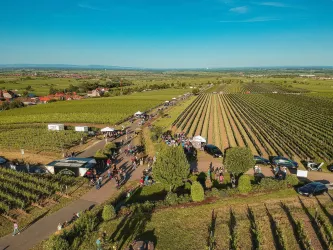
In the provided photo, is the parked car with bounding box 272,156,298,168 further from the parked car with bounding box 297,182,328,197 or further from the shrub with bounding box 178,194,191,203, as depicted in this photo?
the shrub with bounding box 178,194,191,203

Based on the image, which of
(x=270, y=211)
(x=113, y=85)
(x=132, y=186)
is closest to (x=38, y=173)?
(x=132, y=186)

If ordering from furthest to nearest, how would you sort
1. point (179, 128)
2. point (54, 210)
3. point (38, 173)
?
point (179, 128), point (38, 173), point (54, 210)

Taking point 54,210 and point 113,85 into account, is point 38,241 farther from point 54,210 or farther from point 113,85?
point 113,85

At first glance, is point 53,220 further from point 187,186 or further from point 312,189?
point 312,189

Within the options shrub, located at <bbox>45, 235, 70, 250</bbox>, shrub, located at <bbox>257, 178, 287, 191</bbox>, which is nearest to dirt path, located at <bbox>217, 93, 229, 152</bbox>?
shrub, located at <bbox>257, 178, 287, 191</bbox>

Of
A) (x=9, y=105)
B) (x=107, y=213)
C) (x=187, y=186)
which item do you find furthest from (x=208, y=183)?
(x=9, y=105)

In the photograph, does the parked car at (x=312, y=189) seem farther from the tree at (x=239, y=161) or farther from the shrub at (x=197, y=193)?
the shrub at (x=197, y=193)
